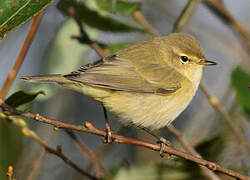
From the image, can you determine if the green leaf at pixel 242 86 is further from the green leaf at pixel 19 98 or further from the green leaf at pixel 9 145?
the green leaf at pixel 9 145

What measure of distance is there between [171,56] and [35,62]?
1.92 m

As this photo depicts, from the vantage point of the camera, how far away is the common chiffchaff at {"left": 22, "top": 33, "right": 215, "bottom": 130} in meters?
3.06

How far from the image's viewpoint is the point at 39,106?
4660 millimetres

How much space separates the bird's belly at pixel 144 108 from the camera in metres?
3.13

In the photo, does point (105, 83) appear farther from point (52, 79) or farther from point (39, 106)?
point (39, 106)

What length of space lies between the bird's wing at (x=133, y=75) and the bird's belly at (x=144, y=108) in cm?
6

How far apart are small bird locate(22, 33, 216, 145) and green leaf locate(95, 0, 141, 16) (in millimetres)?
400

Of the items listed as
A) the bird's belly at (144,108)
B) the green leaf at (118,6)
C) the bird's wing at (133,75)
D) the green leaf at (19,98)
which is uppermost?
the green leaf at (118,6)

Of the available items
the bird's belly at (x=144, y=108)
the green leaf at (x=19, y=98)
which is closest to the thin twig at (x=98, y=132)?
the green leaf at (x=19, y=98)

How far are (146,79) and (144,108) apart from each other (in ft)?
1.14

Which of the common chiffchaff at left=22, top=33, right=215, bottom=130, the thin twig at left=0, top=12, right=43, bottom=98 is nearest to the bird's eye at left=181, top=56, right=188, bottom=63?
the common chiffchaff at left=22, top=33, right=215, bottom=130

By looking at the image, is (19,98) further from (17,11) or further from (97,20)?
(97,20)

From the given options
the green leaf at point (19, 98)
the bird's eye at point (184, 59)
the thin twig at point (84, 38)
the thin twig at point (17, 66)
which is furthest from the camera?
the bird's eye at point (184, 59)

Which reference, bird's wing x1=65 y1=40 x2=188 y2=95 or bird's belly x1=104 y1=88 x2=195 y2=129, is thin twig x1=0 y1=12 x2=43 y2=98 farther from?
bird's belly x1=104 y1=88 x2=195 y2=129
